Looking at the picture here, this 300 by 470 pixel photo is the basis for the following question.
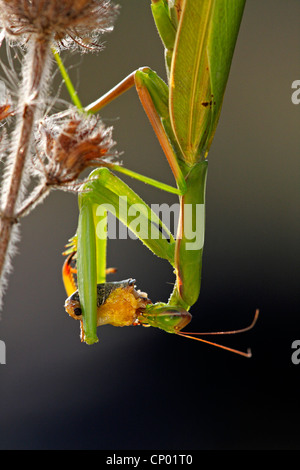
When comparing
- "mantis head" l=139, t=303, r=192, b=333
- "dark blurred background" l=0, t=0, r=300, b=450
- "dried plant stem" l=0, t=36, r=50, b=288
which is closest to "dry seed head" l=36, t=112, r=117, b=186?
"dried plant stem" l=0, t=36, r=50, b=288

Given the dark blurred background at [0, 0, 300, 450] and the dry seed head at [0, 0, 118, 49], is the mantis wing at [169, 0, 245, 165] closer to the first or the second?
the dry seed head at [0, 0, 118, 49]

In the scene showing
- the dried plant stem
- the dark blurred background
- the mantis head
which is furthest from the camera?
the dark blurred background

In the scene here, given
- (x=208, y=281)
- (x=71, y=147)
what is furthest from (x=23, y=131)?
(x=208, y=281)

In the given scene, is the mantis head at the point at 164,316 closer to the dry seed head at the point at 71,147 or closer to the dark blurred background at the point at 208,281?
the dry seed head at the point at 71,147

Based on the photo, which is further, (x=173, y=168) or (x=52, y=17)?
(x=173, y=168)

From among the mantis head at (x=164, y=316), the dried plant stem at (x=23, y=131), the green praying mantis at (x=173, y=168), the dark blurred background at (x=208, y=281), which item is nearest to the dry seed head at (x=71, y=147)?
the dried plant stem at (x=23, y=131)

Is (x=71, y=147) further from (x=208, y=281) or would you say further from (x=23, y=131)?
(x=208, y=281)
